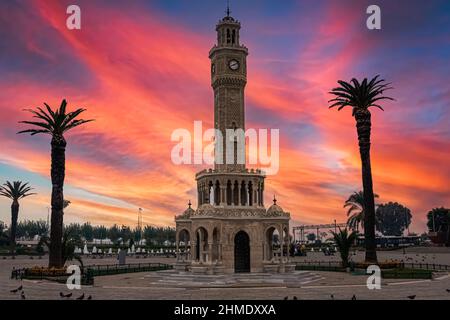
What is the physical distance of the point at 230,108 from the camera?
172 feet

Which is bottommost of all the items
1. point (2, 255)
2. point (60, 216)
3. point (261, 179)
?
point (2, 255)

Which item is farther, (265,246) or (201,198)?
(201,198)

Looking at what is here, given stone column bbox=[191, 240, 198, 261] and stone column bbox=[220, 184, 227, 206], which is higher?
stone column bbox=[220, 184, 227, 206]

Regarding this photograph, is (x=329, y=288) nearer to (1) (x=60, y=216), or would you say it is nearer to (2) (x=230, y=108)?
(2) (x=230, y=108)

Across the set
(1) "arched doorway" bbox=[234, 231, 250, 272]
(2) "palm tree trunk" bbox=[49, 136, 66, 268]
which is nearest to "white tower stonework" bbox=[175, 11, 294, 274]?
(1) "arched doorway" bbox=[234, 231, 250, 272]

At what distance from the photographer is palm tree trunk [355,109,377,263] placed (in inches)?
2028

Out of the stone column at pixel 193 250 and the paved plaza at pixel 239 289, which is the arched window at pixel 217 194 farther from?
the paved plaza at pixel 239 289

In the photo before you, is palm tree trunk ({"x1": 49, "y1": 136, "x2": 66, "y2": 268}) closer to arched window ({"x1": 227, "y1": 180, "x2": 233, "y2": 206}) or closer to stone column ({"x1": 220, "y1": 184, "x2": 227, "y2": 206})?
stone column ({"x1": 220, "y1": 184, "x2": 227, "y2": 206})

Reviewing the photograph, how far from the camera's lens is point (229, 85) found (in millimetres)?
52719

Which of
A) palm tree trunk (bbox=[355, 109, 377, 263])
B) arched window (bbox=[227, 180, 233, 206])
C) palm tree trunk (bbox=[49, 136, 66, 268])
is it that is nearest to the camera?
palm tree trunk (bbox=[49, 136, 66, 268])

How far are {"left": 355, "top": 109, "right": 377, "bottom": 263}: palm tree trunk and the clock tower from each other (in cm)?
1393

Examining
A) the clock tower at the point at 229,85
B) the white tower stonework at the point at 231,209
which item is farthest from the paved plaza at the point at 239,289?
the clock tower at the point at 229,85

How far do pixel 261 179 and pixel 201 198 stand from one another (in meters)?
7.38
